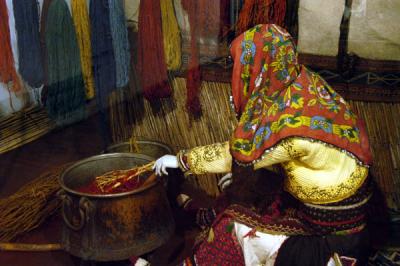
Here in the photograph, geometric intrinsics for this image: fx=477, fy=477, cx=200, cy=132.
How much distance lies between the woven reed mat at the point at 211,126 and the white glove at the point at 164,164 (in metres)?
0.79

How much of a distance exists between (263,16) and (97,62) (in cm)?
88

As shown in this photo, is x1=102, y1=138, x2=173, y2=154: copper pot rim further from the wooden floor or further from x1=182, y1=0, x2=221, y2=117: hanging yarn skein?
x1=182, y1=0, x2=221, y2=117: hanging yarn skein

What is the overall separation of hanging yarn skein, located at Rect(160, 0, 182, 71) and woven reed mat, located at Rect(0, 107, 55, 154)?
2.49 feet

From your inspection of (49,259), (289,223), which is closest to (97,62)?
(49,259)

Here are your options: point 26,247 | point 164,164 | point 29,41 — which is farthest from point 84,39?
point 26,247

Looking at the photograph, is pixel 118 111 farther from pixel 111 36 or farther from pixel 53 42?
pixel 53 42

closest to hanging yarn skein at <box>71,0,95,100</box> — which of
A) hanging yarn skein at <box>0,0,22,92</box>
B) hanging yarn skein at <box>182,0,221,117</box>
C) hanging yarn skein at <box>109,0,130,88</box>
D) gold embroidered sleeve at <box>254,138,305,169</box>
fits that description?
hanging yarn skein at <box>109,0,130,88</box>

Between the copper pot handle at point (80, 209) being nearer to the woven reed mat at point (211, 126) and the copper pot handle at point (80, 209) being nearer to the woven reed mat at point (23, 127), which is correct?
the woven reed mat at point (23, 127)

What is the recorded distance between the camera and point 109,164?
241 centimetres

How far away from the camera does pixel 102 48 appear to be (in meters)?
2.49

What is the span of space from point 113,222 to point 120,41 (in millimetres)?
1021

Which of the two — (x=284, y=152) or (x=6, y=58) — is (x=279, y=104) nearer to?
(x=284, y=152)

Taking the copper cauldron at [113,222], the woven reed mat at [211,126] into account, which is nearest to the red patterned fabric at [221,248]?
the copper cauldron at [113,222]

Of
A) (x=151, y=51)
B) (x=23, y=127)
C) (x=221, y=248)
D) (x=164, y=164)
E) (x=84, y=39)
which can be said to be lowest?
(x=221, y=248)
